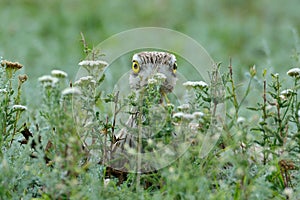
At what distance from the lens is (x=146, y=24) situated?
9.63 meters

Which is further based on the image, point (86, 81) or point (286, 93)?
point (286, 93)

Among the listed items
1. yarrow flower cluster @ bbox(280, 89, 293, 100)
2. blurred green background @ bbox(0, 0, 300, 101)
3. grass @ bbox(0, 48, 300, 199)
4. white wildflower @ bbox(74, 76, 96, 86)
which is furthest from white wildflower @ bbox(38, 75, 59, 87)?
blurred green background @ bbox(0, 0, 300, 101)

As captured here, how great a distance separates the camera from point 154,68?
3.66 metres

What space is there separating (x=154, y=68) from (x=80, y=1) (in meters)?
6.86

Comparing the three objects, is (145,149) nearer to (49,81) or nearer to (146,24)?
(49,81)

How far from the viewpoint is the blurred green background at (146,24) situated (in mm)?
7586

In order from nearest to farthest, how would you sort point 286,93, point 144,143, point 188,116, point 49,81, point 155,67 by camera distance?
point 49,81 → point 188,116 → point 144,143 → point 286,93 → point 155,67

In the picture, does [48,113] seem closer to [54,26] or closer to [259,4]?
[54,26]

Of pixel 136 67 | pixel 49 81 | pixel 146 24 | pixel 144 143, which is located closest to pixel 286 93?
pixel 144 143

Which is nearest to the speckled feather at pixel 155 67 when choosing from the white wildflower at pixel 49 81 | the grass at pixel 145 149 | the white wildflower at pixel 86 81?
the grass at pixel 145 149

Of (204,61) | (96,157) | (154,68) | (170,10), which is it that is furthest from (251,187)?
(170,10)

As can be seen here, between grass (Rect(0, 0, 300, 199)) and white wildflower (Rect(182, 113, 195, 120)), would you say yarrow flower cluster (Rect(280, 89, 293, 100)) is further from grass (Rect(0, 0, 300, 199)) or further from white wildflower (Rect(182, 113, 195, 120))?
white wildflower (Rect(182, 113, 195, 120))

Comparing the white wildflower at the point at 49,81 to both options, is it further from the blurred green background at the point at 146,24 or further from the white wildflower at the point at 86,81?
the blurred green background at the point at 146,24

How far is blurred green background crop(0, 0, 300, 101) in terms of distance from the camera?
7586 mm
